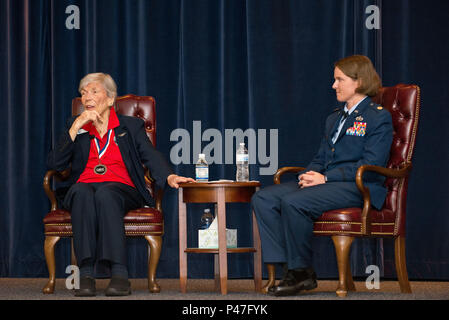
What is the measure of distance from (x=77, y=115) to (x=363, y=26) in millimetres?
2107

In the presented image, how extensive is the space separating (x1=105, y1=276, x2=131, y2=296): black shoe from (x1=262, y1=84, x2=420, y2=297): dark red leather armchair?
2.59 feet

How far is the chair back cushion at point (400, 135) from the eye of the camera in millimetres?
3521

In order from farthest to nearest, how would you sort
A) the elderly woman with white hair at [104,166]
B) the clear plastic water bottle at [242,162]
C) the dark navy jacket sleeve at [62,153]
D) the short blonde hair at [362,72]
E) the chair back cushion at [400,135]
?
the clear plastic water bottle at [242,162] < the dark navy jacket sleeve at [62,153] < the short blonde hair at [362,72] < the chair back cushion at [400,135] < the elderly woman with white hair at [104,166]

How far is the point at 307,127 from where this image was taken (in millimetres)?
4648

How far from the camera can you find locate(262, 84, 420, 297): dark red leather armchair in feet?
10.9

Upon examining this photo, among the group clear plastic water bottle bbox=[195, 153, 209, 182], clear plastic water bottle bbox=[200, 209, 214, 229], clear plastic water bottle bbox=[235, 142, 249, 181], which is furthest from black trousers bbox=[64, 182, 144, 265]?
clear plastic water bottle bbox=[200, 209, 214, 229]

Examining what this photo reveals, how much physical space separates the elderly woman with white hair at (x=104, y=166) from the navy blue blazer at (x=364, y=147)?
0.87 meters

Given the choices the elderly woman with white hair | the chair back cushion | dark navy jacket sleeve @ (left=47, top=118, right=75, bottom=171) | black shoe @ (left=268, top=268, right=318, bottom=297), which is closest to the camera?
black shoe @ (left=268, top=268, right=318, bottom=297)

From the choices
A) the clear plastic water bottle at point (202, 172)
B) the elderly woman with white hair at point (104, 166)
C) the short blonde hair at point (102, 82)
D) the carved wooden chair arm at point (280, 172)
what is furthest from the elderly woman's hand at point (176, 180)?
the short blonde hair at point (102, 82)

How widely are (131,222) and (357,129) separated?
134cm

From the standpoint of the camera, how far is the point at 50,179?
12.3ft

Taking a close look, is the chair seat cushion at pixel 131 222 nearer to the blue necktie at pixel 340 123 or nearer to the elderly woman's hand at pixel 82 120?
the elderly woman's hand at pixel 82 120

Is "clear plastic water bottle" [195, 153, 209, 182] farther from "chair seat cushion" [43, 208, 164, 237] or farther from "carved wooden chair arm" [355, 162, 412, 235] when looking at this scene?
"carved wooden chair arm" [355, 162, 412, 235]

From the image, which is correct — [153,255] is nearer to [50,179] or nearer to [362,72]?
[50,179]
